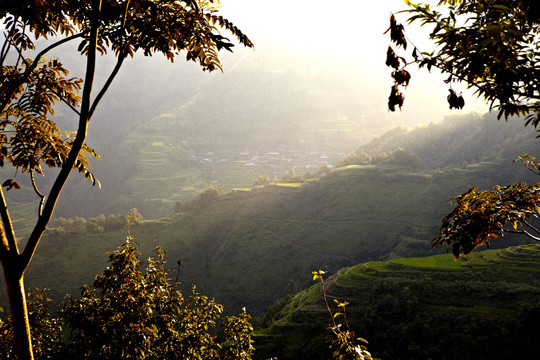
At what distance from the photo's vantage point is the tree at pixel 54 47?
3.85m

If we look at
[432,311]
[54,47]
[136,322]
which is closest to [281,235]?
[432,311]

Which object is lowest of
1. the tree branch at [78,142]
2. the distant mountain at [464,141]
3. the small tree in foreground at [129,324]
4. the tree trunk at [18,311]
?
the small tree in foreground at [129,324]

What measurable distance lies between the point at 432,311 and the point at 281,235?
189ft

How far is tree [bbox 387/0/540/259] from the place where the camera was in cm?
367

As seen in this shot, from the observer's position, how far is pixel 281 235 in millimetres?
82188

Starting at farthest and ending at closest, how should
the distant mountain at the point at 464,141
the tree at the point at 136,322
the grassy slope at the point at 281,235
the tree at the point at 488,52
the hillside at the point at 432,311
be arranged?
the distant mountain at the point at 464,141 → the grassy slope at the point at 281,235 → the hillside at the point at 432,311 → the tree at the point at 136,322 → the tree at the point at 488,52

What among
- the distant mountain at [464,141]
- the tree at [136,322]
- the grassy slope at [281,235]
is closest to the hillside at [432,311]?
the tree at [136,322]

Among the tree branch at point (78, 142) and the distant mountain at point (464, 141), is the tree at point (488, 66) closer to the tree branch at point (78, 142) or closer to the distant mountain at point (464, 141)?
the tree branch at point (78, 142)

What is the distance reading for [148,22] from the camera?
427 centimetres

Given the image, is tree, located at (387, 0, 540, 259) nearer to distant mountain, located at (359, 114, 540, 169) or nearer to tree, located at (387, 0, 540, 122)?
tree, located at (387, 0, 540, 122)

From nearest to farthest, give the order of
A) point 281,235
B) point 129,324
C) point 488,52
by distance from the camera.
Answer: point 488,52
point 129,324
point 281,235

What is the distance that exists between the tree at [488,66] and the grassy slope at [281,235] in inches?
2415

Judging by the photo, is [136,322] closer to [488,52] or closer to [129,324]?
[129,324]

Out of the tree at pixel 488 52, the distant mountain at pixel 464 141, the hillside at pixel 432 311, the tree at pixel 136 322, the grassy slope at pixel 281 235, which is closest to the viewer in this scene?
the tree at pixel 488 52
